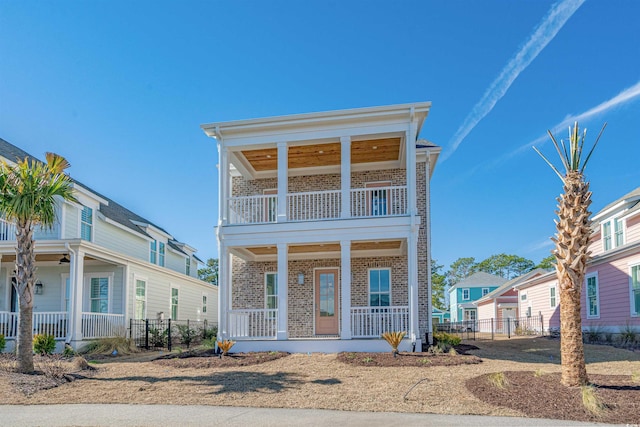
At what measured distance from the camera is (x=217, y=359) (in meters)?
11.6

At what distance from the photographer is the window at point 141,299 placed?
61.4 ft

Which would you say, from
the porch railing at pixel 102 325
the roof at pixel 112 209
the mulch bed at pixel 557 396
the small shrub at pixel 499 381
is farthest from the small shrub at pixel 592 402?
the roof at pixel 112 209

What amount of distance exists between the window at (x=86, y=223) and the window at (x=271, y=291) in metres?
6.64

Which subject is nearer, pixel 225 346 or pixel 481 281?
pixel 225 346

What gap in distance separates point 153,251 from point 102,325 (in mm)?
6413

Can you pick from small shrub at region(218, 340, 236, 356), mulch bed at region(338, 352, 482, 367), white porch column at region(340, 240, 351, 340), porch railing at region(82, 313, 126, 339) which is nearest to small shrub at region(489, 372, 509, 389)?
mulch bed at region(338, 352, 482, 367)

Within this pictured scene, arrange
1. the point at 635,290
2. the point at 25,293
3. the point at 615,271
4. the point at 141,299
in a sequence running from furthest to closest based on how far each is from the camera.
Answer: the point at 141,299 < the point at 615,271 < the point at 635,290 < the point at 25,293

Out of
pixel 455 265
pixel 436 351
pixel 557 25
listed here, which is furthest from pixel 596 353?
pixel 455 265

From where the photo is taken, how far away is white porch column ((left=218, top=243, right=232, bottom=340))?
13.4 metres

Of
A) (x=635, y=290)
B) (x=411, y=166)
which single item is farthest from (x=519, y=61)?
(x=635, y=290)

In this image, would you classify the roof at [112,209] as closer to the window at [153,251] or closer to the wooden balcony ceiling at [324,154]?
the window at [153,251]

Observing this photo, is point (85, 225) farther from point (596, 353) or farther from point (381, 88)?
point (596, 353)

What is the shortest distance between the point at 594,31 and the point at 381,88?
6383mm

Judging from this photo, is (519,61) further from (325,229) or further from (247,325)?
(247,325)
